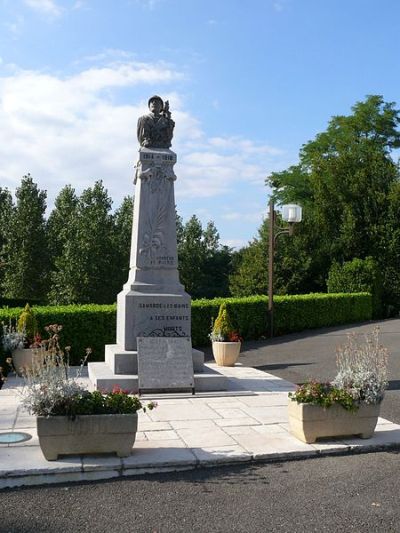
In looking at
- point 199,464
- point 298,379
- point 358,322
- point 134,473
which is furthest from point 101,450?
point 358,322

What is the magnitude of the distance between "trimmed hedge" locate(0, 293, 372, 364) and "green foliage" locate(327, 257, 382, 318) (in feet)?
4.21

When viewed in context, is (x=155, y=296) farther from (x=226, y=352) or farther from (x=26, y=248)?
(x=26, y=248)

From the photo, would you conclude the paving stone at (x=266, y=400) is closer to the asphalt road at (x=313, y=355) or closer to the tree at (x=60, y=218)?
the asphalt road at (x=313, y=355)

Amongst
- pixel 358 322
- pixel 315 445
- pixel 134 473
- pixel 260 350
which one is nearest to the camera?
pixel 134 473

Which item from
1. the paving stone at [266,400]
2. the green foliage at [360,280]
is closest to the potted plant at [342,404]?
the paving stone at [266,400]

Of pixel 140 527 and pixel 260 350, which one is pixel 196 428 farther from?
pixel 260 350

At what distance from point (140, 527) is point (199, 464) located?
1480 mm

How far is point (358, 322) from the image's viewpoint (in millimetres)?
22250

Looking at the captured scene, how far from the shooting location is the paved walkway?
5164mm

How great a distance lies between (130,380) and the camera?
29.3 ft

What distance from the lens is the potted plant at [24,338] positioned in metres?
11.1

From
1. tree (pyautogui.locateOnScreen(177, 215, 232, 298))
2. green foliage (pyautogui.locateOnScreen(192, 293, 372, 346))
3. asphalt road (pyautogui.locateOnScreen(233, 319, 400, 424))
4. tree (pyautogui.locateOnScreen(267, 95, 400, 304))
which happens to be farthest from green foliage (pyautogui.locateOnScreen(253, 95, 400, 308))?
tree (pyautogui.locateOnScreen(177, 215, 232, 298))

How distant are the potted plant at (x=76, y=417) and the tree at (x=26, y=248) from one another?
28.0 metres

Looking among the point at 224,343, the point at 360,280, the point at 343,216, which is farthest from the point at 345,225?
the point at 224,343
